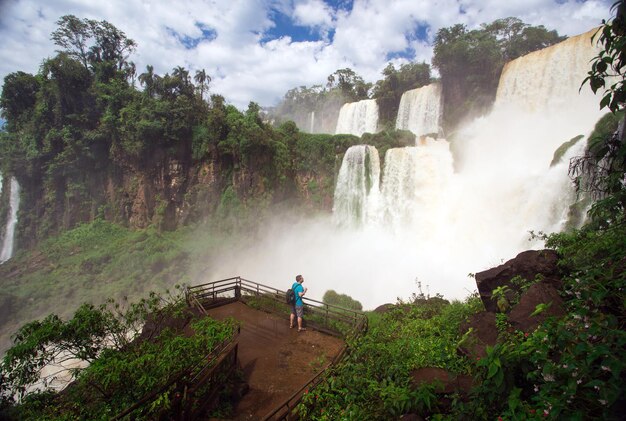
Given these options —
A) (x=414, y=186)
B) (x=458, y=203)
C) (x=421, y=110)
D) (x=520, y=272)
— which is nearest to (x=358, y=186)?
(x=414, y=186)

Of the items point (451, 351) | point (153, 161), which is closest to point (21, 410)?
point (451, 351)

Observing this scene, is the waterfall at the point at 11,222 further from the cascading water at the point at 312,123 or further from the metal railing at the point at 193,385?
the metal railing at the point at 193,385

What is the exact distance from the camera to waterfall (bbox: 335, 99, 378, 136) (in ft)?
113

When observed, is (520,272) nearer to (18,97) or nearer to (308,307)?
(308,307)

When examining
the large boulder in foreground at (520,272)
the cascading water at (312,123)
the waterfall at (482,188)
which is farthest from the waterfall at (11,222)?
the large boulder in foreground at (520,272)

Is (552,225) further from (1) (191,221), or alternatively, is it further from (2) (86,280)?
(2) (86,280)

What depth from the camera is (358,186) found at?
24.7 meters

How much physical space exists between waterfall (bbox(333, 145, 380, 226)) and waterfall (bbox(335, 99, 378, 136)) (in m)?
11.0

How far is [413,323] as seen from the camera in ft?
24.4

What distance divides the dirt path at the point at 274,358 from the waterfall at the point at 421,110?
25.6 metres

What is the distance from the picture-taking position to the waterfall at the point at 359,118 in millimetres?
34438

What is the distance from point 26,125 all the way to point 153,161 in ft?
42.1

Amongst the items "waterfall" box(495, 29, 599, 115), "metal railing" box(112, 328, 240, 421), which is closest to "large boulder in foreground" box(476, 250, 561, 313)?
"metal railing" box(112, 328, 240, 421)

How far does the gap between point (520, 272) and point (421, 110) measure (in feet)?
87.0
